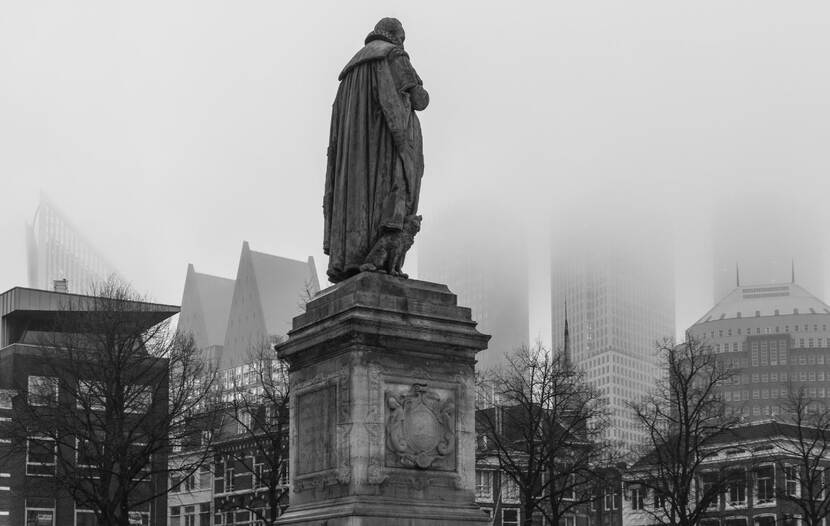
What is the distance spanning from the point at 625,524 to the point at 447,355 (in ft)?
242

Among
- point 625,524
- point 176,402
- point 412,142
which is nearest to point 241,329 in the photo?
point 625,524

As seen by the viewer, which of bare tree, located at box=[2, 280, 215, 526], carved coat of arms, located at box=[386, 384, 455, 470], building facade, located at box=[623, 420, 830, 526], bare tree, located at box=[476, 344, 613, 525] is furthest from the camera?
building facade, located at box=[623, 420, 830, 526]

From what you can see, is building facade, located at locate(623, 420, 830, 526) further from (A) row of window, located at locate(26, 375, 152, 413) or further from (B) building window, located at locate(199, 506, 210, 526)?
(A) row of window, located at locate(26, 375, 152, 413)

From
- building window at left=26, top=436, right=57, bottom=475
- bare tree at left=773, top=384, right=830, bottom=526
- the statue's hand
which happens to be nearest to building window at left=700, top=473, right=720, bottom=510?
bare tree at left=773, top=384, right=830, bottom=526

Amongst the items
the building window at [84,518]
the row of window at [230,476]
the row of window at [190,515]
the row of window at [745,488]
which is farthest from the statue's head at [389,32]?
the row of window at [190,515]

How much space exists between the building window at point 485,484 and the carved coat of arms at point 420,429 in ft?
193

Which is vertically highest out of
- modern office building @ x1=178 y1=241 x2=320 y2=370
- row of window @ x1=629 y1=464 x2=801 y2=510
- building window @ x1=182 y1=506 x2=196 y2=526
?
modern office building @ x1=178 y1=241 x2=320 y2=370

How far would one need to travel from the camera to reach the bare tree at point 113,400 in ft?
136

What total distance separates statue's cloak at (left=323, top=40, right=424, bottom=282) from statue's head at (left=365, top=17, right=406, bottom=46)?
155 millimetres

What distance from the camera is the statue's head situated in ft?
52.7

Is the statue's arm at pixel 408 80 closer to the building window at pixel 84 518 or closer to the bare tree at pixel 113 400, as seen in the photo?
the bare tree at pixel 113 400

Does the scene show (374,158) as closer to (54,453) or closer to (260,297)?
(54,453)

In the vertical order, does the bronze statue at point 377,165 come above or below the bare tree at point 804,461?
above

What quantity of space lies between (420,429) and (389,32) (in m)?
5.38
